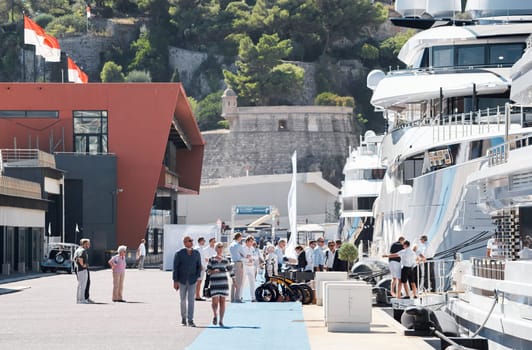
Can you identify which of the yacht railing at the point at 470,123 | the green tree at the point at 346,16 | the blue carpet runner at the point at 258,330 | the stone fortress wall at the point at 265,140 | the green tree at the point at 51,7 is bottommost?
the blue carpet runner at the point at 258,330

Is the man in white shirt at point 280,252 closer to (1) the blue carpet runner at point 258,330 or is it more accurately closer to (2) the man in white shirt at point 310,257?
(2) the man in white shirt at point 310,257

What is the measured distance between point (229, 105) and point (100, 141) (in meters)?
73.7

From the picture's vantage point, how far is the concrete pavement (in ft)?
70.9

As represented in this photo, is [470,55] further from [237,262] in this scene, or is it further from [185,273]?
[185,273]

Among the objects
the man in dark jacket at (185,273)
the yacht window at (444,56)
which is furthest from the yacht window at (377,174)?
the man in dark jacket at (185,273)

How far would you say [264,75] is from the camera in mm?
153625

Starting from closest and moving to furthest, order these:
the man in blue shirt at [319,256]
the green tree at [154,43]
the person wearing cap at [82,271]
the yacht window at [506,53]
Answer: the person wearing cap at [82,271], the man in blue shirt at [319,256], the yacht window at [506,53], the green tree at [154,43]

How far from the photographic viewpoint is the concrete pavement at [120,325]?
851 inches

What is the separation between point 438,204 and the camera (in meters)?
33.8

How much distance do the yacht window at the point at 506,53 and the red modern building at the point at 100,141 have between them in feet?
103

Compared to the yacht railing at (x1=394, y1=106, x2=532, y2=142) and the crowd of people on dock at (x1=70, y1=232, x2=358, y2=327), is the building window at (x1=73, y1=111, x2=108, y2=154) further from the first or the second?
the yacht railing at (x1=394, y1=106, x2=532, y2=142)

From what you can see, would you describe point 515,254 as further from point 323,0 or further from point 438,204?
point 323,0

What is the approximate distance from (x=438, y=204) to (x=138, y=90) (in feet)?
126

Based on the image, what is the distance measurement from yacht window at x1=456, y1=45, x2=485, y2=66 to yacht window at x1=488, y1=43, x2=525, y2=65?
1.08 ft
